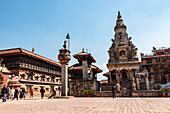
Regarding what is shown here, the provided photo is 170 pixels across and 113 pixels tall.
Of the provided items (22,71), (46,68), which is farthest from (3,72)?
(46,68)

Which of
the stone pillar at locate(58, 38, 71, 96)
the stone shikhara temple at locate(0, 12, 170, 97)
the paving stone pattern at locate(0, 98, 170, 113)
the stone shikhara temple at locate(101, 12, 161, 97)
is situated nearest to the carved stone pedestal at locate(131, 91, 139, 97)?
the stone shikhara temple at locate(0, 12, 170, 97)

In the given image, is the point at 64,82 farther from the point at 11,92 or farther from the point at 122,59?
the point at 122,59

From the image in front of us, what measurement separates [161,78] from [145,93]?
34.2 metres

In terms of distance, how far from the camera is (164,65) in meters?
52.0

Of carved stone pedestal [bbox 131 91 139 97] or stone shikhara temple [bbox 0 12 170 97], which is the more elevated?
stone shikhara temple [bbox 0 12 170 97]

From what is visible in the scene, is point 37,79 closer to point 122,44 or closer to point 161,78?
point 122,44

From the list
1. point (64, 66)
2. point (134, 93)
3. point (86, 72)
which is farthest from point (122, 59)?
point (64, 66)

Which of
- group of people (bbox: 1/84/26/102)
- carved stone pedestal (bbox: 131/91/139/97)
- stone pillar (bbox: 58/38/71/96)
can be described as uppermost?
stone pillar (bbox: 58/38/71/96)

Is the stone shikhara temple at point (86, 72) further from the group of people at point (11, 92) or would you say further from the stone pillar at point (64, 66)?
the group of people at point (11, 92)

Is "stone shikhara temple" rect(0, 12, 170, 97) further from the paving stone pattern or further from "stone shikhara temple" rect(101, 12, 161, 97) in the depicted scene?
the paving stone pattern

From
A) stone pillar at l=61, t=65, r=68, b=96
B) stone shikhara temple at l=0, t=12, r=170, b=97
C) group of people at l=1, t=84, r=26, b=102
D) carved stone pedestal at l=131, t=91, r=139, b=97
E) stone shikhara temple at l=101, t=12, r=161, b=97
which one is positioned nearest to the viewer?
group of people at l=1, t=84, r=26, b=102

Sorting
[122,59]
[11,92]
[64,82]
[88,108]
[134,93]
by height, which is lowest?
[134,93]

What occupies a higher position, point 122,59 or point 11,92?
point 122,59

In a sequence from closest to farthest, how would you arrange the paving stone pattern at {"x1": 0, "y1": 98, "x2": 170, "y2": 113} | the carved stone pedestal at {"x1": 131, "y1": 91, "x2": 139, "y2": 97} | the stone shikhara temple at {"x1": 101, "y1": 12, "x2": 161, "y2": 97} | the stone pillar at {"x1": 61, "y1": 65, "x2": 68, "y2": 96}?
the paving stone pattern at {"x1": 0, "y1": 98, "x2": 170, "y2": 113}, the stone pillar at {"x1": 61, "y1": 65, "x2": 68, "y2": 96}, the carved stone pedestal at {"x1": 131, "y1": 91, "x2": 139, "y2": 97}, the stone shikhara temple at {"x1": 101, "y1": 12, "x2": 161, "y2": 97}
